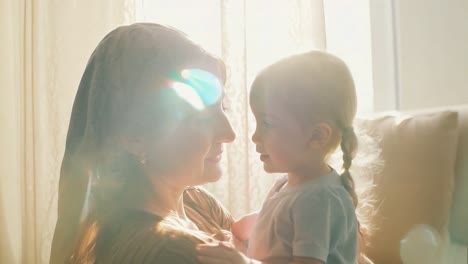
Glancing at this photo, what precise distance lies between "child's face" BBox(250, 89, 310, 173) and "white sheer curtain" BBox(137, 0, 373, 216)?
0.80 meters

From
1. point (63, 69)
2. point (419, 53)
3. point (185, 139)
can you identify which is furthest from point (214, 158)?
point (419, 53)

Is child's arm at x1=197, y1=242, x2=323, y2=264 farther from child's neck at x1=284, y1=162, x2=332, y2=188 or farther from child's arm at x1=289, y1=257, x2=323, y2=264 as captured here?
child's neck at x1=284, y1=162, x2=332, y2=188

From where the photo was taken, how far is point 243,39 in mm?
1899

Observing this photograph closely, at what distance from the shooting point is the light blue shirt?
3.01ft

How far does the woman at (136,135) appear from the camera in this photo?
0.82m

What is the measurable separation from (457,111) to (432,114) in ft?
0.23

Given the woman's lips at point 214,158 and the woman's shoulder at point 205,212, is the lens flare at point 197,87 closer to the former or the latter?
the woman's lips at point 214,158

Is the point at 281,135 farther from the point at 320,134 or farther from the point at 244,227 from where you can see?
the point at 244,227

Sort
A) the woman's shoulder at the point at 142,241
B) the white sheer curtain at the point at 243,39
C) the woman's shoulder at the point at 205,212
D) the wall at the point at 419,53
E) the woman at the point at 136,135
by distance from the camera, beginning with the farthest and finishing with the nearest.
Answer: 1. the wall at the point at 419,53
2. the white sheer curtain at the point at 243,39
3. the woman's shoulder at the point at 205,212
4. the woman at the point at 136,135
5. the woman's shoulder at the point at 142,241

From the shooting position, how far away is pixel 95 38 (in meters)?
1.94

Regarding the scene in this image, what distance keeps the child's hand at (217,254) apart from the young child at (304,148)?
0.67 feet

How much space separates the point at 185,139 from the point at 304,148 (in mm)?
293

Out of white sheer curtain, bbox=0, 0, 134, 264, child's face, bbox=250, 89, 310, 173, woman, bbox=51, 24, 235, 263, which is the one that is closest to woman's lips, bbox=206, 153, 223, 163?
woman, bbox=51, 24, 235, 263

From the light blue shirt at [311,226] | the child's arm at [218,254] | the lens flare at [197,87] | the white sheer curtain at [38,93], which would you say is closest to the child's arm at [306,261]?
the light blue shirt at [311,226]
